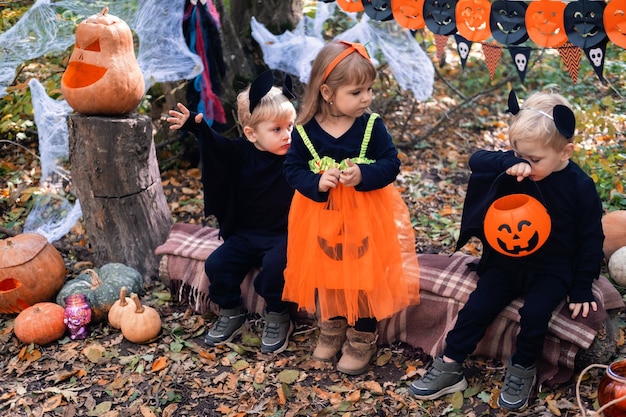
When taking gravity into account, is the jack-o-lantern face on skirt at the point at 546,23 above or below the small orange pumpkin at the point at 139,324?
above

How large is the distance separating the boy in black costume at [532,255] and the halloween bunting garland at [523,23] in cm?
44

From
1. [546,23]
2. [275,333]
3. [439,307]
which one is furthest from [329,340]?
[546,23]

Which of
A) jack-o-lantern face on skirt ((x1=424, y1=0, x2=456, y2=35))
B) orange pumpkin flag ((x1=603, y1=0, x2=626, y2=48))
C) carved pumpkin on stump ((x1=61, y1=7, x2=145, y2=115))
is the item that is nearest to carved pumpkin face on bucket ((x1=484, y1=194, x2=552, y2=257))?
orange pumpkin flag ((x1=603, y1=0, x2=626, y2=48))

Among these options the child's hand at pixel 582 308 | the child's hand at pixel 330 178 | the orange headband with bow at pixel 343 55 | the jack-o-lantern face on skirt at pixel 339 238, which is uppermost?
the orange headband with bow at pixel 343 55

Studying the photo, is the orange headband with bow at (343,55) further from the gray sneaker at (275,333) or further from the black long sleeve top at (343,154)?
the gray sneaker at (275,333)

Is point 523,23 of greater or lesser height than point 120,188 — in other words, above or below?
above

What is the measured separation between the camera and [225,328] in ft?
14.2

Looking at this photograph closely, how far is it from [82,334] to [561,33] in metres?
3.44

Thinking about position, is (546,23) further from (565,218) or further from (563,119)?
(565,218)

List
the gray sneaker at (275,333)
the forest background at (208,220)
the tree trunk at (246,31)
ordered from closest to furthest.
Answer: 1. the forest background at (208,220)
2. the gray sneaker at (275,333)
3. the tree trunk at (246,31)

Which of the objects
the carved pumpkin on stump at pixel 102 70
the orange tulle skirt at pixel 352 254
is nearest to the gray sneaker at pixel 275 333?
the orange tulle skirt at pixel 352 254

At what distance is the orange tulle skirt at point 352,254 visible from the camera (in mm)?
3562

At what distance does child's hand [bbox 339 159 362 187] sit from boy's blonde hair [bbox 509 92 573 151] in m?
0.79

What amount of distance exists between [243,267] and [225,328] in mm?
418
